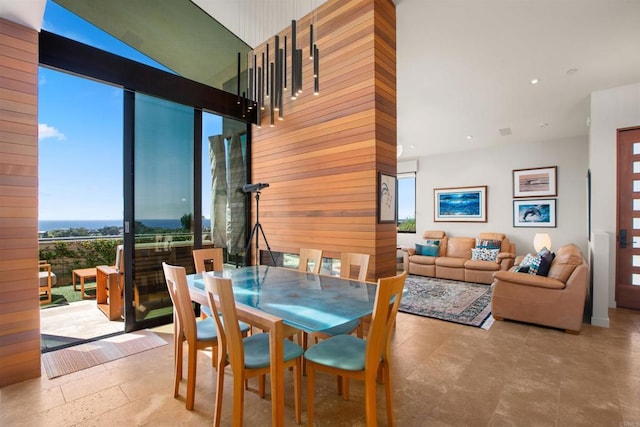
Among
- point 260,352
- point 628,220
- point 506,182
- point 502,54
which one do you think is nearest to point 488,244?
point 506,182

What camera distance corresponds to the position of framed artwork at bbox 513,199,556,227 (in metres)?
6.27

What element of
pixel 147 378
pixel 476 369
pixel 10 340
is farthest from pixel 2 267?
pixel 476 369

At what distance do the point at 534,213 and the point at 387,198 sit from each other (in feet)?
16.7

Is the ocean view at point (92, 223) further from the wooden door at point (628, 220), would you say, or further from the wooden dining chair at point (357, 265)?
the wooden door at point (628, 220)

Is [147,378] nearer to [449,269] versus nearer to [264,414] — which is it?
[264,414]

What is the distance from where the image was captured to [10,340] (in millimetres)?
2307

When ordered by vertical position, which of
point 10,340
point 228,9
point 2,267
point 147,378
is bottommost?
point 147,378

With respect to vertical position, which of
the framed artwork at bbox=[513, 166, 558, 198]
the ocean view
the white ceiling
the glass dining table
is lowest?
the glass dining table

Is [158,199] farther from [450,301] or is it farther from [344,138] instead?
[450,301]

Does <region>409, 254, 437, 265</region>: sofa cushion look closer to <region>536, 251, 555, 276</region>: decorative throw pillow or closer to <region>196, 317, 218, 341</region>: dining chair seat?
<region>536, 251, 555, 276</region>: decorative throw pillow

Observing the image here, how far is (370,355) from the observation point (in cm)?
158

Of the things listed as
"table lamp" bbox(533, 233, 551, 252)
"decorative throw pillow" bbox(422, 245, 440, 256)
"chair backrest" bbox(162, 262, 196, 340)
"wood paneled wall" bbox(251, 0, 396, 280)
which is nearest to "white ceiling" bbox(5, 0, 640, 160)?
"wood paneled wall" bbox(251, 0, 396, 280)

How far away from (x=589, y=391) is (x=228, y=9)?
559cm

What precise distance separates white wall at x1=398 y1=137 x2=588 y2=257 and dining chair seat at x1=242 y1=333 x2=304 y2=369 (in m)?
6.60
